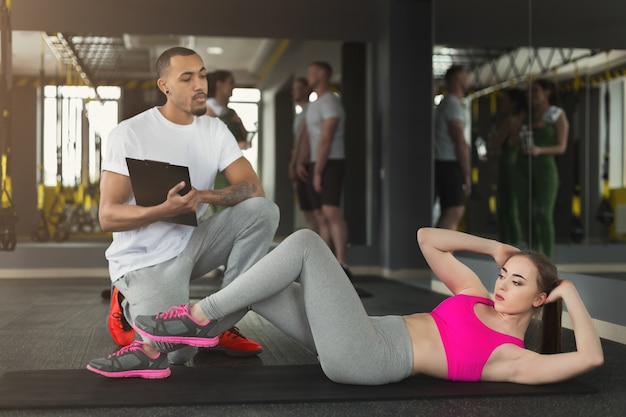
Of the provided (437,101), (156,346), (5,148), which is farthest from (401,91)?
(156,346)

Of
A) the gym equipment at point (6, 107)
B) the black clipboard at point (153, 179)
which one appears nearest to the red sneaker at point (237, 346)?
the black clipboard at point (153, 179)

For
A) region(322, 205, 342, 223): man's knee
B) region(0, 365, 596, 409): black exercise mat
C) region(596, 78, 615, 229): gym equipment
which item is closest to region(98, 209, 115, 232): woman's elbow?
region(0, 365, 596, 409): black exercise mat

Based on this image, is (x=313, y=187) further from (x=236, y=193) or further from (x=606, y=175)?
(x=236, y=193)

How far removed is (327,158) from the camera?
20.8 ft

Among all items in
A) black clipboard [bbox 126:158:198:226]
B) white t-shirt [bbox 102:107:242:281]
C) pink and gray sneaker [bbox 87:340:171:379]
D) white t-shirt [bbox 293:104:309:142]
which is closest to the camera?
pink and gray sneaker [bbox 87:340:171:379]

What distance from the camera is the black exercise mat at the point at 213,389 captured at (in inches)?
84.8

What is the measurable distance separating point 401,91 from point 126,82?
217cm

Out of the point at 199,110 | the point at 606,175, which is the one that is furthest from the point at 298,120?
the point at 199,110

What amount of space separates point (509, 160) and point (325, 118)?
6.02 feet

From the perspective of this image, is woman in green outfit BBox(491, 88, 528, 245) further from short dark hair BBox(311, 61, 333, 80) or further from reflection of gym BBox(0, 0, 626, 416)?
short dark hair BBox(311, 61, 333, 80)

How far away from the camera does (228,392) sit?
7.43 feet

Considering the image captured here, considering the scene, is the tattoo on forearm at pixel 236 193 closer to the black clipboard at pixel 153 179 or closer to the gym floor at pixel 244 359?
the black clipboard at pixel 153 179

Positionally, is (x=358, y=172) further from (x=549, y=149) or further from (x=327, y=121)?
(x=549, y=149)

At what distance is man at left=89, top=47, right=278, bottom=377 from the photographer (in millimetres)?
2705
